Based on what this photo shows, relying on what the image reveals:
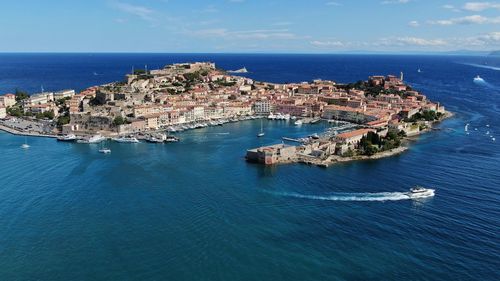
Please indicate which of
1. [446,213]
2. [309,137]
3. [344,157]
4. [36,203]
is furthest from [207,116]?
[446,213]

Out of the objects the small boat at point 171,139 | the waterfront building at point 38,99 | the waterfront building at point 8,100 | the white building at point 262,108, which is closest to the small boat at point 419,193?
the small boat at point 171,139

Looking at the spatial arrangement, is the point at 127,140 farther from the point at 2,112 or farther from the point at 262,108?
the point at 262,108

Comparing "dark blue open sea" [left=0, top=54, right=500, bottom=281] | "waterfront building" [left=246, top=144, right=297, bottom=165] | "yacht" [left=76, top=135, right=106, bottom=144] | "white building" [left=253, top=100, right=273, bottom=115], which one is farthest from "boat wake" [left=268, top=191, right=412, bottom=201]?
"white building" [left=253, top=100, right=273, bottom=115]

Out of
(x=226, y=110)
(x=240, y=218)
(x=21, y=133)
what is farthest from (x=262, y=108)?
(x=240, y=218)

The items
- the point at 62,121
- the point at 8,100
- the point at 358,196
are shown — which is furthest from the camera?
the point at 8,100

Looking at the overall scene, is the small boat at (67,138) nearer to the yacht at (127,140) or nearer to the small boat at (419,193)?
the yacht at (127,140)

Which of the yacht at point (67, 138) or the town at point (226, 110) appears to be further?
the yacht at point (67, 138)

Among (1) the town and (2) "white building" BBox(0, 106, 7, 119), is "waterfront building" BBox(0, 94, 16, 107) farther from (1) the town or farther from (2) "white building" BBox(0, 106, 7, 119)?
(2) "white building" BBox(0, 106, 7, 119)
